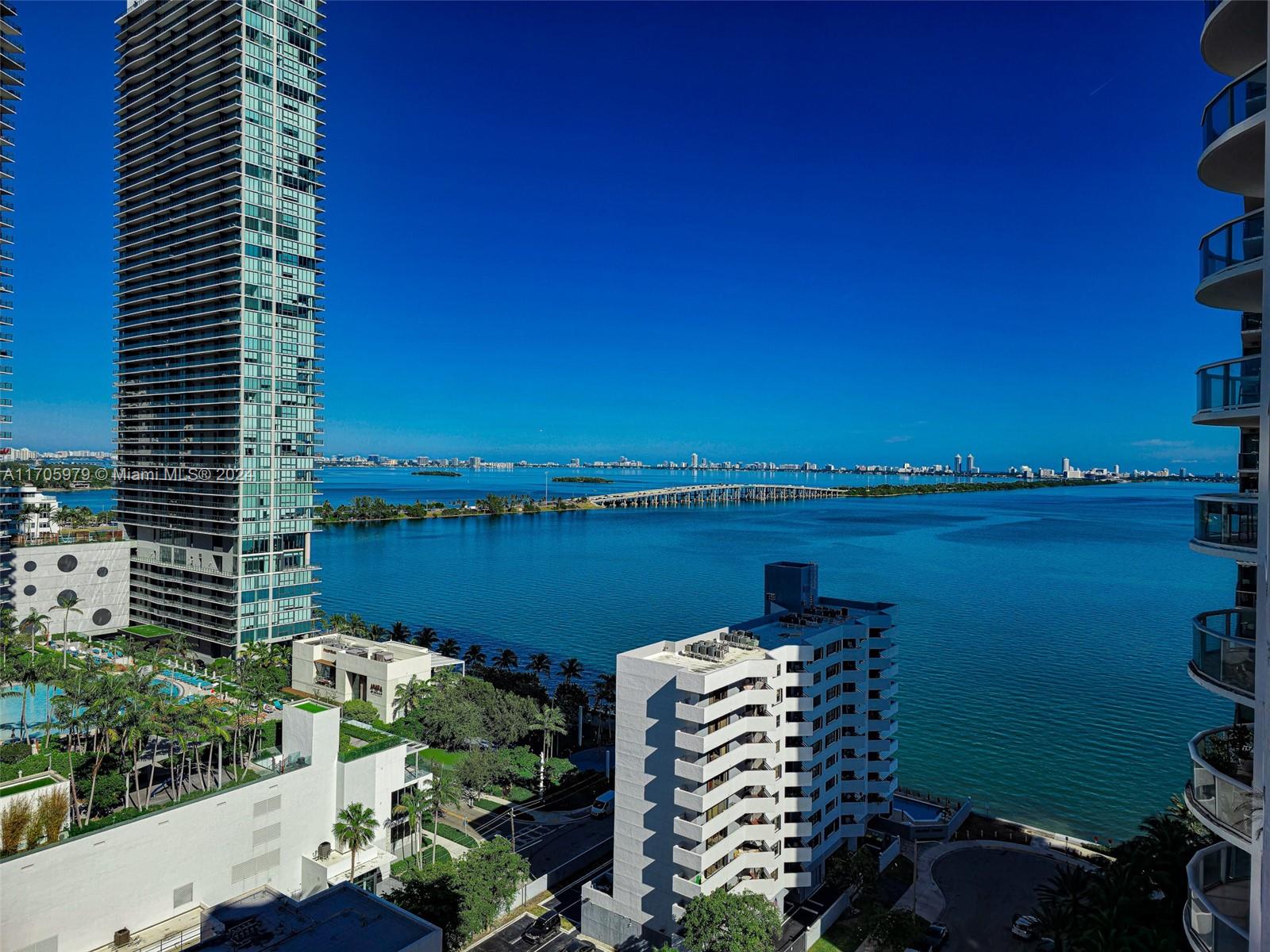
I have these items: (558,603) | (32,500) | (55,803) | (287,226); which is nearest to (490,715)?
(55,803)

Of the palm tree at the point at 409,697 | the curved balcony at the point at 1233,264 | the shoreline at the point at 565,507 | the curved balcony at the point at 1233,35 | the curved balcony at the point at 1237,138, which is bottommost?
the palm tree at the point at 409,697

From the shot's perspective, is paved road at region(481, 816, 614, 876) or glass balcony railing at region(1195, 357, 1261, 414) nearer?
glass balcony railing at region(1195, 357, 1261, 414)

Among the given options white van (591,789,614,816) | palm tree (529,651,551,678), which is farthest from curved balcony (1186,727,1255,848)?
palm tree (529,651,551,678)

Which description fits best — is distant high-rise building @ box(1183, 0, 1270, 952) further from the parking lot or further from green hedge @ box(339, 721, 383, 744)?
green hedge @ box(339, 721, 383, 744)

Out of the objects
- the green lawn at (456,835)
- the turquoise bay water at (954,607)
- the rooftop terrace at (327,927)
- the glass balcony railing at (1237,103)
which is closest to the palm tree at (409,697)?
the green lawn at (456,835)

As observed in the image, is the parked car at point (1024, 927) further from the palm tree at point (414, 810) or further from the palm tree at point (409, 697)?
the palm tree at point (409, 697)

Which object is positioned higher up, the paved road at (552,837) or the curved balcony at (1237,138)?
the curved balcony at (1237,138)
